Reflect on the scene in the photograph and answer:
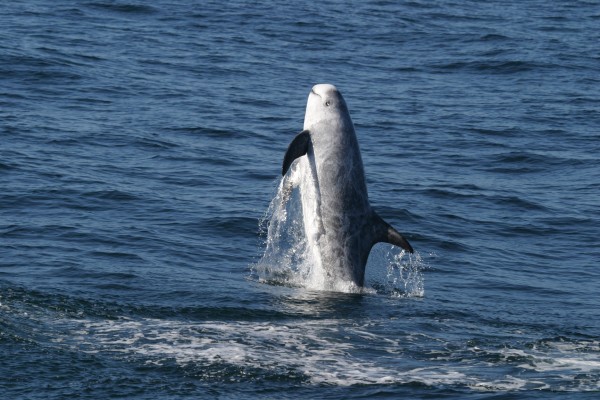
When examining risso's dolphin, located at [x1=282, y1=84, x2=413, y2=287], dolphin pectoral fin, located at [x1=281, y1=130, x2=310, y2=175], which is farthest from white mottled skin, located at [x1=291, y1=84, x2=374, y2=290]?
dolphin pectoral fin, located at [x1=281, y1=130, x2=310, y2=175]

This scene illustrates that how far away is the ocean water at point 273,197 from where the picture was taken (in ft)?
57.7

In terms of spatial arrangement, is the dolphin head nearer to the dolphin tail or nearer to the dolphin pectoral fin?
the dolphin pectoral fin

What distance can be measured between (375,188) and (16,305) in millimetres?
13442

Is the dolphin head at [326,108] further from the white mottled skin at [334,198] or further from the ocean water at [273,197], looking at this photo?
the ocean water at [273,197]

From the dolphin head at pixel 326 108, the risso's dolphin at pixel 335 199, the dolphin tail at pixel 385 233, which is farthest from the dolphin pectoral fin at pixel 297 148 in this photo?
the dolphin tail at pixel 385 233

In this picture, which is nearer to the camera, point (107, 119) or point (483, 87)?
point (107, 119)

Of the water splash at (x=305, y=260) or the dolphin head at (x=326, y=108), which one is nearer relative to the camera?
the water splash at (x=305, y=260)

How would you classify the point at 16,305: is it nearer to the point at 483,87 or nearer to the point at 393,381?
the point at 393,381

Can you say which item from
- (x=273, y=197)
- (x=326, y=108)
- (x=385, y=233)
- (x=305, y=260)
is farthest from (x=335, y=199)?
(x=273, y=197)

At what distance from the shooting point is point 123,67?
4338cm

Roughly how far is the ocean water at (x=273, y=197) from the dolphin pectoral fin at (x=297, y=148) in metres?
2.38

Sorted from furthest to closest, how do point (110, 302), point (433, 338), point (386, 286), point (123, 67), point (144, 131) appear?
point (123, 67) < point (144, 131) < point (386, 286) < point (110, 302) < point (433, 338)

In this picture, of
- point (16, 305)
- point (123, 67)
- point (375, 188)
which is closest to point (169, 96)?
point (123, 67)

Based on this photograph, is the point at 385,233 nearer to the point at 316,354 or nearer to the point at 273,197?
the point at 316,354
